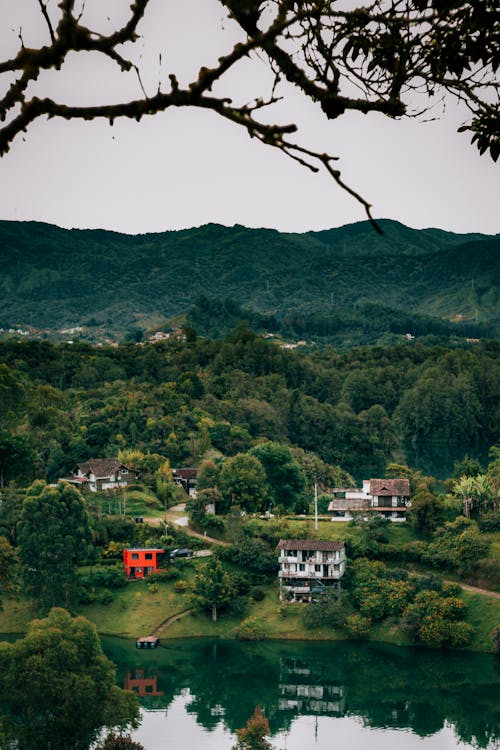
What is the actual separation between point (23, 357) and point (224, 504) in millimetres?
29095

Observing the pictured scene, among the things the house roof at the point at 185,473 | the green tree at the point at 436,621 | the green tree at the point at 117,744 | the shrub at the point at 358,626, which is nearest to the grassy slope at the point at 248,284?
the house roof at the point at 185,473

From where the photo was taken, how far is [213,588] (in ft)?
87.4

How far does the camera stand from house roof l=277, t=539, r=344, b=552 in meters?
28.1

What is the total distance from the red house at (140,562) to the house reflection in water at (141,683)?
4.51m

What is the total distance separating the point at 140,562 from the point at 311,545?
5237 mm

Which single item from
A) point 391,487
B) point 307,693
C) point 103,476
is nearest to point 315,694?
point 307,693

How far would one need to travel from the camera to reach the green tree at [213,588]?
2670 centimetres

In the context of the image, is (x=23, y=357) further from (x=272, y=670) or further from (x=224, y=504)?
(x=272, y=670)

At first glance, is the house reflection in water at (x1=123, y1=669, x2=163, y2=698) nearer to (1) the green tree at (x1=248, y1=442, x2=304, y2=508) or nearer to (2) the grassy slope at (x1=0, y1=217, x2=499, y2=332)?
(1) the green tree at (x1=248, y1=442, x2=304, y2=508)

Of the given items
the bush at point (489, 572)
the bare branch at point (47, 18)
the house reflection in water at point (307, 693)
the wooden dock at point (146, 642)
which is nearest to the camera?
the bare branch at point (47, 18)

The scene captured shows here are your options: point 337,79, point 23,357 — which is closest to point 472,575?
point 337,79

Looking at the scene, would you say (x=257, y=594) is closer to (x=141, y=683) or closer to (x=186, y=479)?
(x=141, y=683)

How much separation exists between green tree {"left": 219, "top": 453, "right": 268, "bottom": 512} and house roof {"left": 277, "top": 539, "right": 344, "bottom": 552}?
398cm

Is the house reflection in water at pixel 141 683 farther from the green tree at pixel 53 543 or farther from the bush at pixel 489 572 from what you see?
the bush at pixel 489 572
